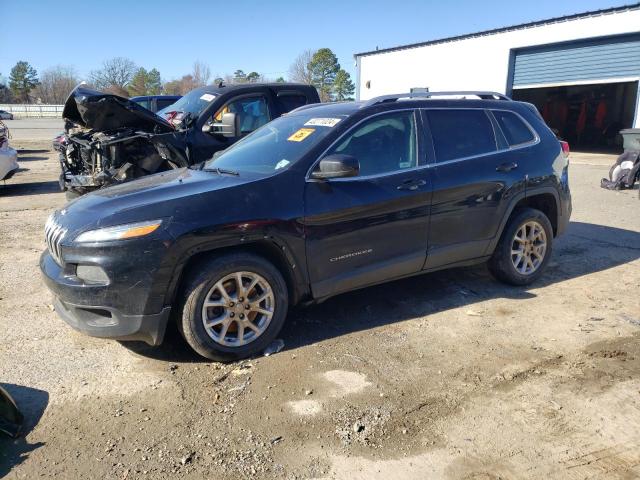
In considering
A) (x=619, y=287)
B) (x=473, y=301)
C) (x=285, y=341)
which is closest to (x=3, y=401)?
(x=285, y=341)

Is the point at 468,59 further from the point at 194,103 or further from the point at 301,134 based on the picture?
the point at 301,134

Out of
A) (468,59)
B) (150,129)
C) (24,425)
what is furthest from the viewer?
(468,59)

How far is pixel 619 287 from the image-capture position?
5246mm

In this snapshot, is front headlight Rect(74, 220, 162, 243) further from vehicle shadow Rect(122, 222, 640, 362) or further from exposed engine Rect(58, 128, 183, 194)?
exposed engine Rect(58, 128, 183, 194)

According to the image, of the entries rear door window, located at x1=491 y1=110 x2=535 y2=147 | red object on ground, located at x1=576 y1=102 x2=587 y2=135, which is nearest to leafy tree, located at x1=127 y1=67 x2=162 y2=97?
red object on ground, located at x1=576 y1=102 x2=587 y2=135

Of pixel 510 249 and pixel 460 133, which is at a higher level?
pixel 460 133

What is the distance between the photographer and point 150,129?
7.34 m

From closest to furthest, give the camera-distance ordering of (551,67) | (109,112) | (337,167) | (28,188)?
(337,167) → (109,112) → (28,188) → (551,67)

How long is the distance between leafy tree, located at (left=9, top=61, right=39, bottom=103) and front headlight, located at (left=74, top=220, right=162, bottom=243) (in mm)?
102484

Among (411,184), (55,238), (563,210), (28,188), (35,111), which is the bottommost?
(28,188)

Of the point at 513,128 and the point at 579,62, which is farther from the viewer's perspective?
the point at 579,62

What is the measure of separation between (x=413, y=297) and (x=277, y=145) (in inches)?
76.2

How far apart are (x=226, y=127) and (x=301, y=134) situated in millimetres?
2792

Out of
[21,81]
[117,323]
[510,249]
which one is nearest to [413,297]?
[510,249]
